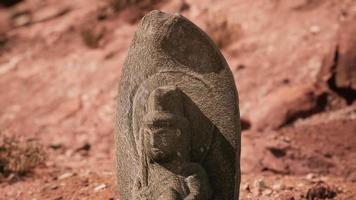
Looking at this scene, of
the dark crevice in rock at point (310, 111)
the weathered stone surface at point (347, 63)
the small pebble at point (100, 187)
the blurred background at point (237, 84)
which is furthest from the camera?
the weathered stone surface at point (347, 63)

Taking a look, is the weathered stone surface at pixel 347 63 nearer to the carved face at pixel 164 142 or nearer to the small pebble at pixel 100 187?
the small pebble at pixel 100 187

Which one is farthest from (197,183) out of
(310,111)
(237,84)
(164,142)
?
(237,84)

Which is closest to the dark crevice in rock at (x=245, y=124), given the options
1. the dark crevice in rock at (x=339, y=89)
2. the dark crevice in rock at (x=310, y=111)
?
the dark crevice in rock at (x=310, y=111)

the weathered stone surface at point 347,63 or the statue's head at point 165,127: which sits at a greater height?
the statue's head at point 165,127

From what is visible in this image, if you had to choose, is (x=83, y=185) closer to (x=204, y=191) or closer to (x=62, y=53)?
(x=204, y=191)

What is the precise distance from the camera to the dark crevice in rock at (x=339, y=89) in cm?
751

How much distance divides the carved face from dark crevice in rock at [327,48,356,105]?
396 cm

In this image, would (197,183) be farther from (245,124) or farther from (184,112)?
(245,124)

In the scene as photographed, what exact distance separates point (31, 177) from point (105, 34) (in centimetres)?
409

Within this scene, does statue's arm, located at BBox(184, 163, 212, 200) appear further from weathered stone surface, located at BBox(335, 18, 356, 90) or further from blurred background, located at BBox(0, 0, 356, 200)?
weathered stone surface, located at BBox(335, 18, 356, 90)

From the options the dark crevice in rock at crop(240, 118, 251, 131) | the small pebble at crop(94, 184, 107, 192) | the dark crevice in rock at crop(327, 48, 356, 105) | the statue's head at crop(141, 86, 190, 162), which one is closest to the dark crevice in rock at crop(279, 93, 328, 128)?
the dark crevice in rock at crop(327, 48, 356, 105)

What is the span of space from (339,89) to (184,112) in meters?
3.90

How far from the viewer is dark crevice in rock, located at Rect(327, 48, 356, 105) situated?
7512 mm

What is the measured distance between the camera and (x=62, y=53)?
10086 millimetres
